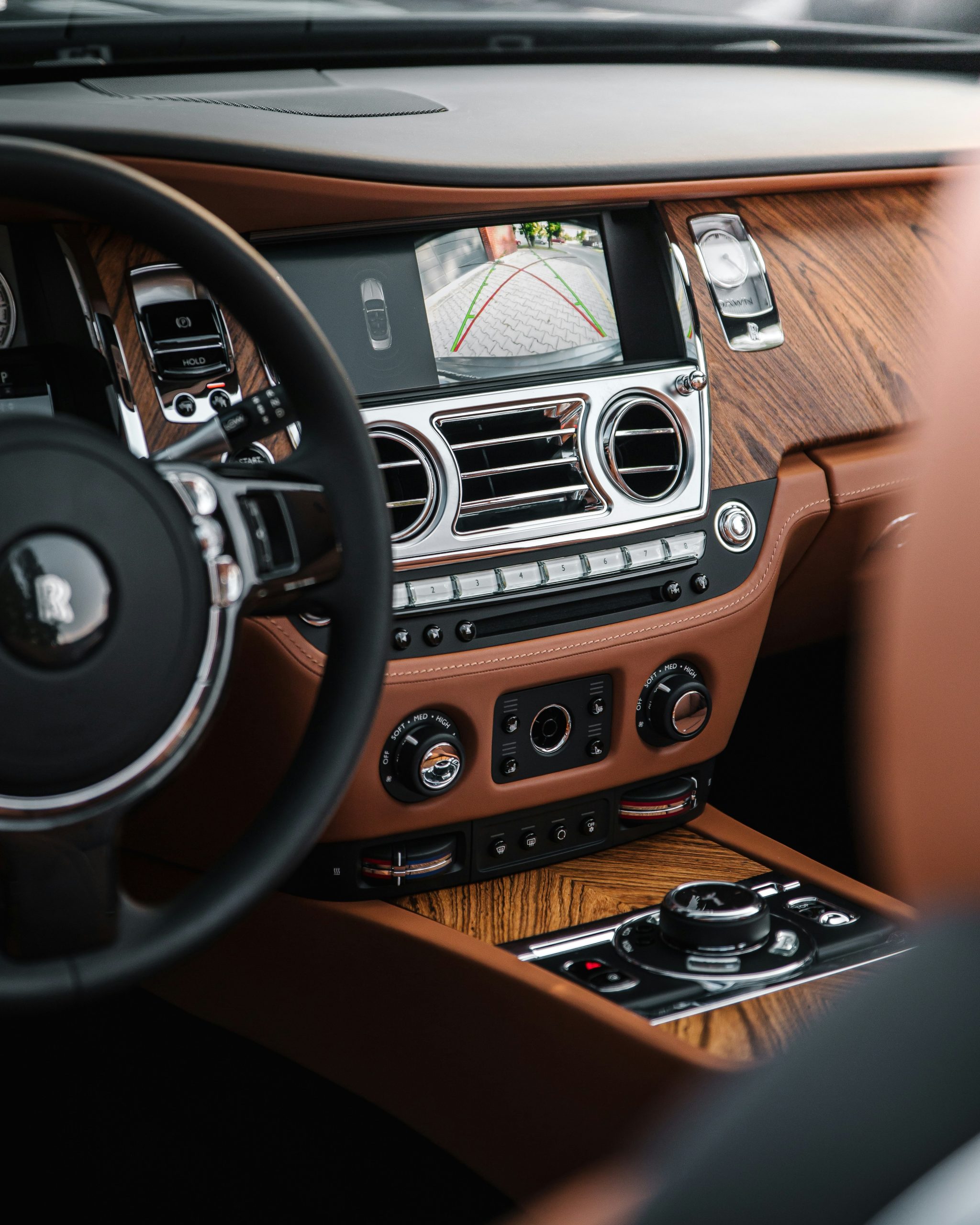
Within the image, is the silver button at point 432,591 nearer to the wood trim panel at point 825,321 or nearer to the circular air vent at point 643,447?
the circular air vent at point 643,447

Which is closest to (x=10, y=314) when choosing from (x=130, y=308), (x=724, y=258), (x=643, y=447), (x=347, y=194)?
(x=130, y=308)

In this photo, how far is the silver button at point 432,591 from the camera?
1.38m

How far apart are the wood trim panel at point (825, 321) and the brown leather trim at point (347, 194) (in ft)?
0.21

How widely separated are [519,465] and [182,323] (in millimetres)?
395

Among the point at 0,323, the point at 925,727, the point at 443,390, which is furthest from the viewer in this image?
the point at 443,390

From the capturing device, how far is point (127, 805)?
0.98 metres

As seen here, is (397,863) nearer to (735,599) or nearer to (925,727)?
(735,599)

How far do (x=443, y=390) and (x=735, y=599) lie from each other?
47cm

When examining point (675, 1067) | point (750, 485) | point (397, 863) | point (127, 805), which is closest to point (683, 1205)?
point (127, 805)

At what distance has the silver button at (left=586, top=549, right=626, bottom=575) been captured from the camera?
1462mm

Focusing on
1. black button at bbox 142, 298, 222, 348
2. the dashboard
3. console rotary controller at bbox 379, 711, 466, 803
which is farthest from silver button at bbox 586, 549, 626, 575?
black button at bbox 142, 298, 222, 348

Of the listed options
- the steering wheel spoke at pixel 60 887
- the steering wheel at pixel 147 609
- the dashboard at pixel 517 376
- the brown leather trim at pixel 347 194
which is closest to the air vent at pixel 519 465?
the dashboard at pixel 517 376

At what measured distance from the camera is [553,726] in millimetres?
1519

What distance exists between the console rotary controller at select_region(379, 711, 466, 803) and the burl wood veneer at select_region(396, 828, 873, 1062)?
0.14 m
